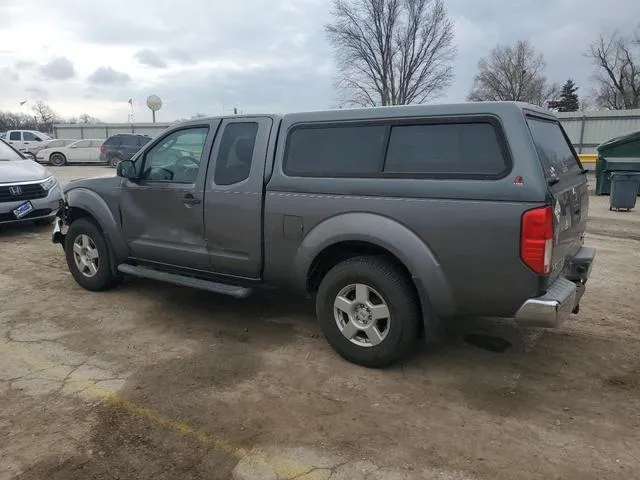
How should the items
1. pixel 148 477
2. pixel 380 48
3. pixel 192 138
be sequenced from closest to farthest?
1. pixel 148 477
2. pixel 192 138
3. pixel 380 48

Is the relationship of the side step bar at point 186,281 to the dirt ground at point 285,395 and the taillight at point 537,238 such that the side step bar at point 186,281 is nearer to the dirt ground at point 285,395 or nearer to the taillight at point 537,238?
the dirt ground at point 285,395

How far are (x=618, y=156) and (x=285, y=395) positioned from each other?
570 inches

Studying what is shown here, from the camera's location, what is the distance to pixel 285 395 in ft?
11.6

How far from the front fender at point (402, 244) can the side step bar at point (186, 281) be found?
3.03ft

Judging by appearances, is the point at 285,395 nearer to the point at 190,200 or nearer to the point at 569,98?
the point at 190,200

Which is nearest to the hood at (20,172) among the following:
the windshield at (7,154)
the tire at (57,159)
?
the windshield at (7,154)

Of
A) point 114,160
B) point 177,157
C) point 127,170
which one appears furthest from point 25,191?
point 114,160

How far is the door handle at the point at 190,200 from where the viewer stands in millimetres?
4626

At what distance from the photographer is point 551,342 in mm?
4430

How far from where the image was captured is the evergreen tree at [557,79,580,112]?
61084mm

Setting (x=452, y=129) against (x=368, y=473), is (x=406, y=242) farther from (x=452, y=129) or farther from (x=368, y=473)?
(x=368, y=473)

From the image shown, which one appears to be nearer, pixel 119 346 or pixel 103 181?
pixel 119 346

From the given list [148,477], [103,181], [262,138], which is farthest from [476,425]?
[103,181]

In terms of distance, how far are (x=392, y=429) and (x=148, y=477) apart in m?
1.39
